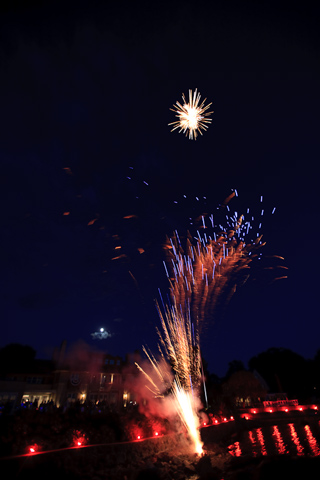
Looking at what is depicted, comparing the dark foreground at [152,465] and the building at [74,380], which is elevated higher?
the building at [74,380]

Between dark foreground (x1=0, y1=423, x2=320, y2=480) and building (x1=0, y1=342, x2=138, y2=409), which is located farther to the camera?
building (x1=0, y1=342, x2=138, y2=409)

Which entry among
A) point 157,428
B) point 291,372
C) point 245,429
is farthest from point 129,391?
point 291,372

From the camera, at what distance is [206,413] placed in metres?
30.1

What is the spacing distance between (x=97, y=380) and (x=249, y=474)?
3257cm

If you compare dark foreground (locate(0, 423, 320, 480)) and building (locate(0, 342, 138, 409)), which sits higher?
building (locate(0, 342, 138, 409))

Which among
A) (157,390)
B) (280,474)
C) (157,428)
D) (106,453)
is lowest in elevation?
(280,474)

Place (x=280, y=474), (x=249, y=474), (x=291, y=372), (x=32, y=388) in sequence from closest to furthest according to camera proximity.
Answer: (x=280, y=474) → (x=249, y=474) → (x=32, y=388) → (x=291, y=372)

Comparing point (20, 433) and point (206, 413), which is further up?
point (206, 413)

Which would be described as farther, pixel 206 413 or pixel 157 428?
pixel 206 413

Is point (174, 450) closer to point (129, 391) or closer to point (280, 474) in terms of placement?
point (280, 474)

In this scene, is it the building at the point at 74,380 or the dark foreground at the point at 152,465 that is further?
the building at the point at 74,380

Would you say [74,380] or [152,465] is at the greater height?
[74,380]

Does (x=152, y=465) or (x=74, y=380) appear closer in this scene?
(x=152, y=465)

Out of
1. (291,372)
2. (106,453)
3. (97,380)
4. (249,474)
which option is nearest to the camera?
(249,474)
